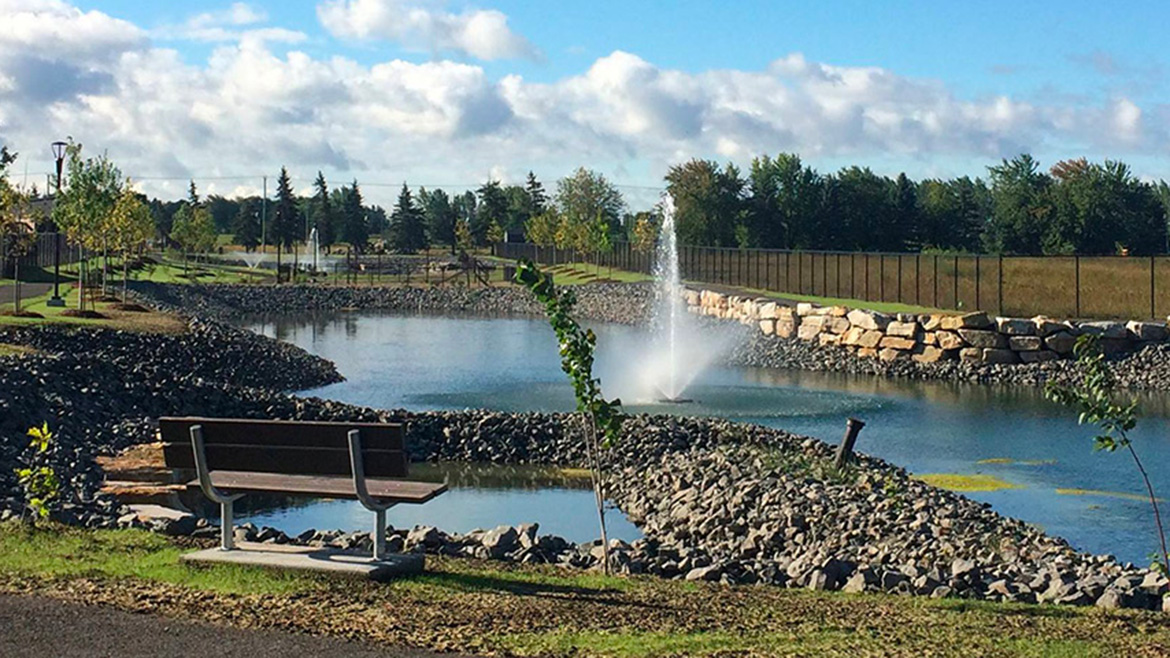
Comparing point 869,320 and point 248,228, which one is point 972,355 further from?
point 248,228

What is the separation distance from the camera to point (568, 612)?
31.0 feet

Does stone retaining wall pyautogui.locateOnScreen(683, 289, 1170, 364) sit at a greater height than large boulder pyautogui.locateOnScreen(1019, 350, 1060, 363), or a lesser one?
greater

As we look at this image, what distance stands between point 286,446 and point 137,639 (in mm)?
2869

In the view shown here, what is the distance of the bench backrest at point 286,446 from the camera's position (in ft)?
35.2

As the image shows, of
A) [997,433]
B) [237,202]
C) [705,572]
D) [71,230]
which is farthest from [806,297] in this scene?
[237,202]

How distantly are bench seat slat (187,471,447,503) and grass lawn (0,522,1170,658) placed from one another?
63 centimetres

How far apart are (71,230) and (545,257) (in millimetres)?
74939

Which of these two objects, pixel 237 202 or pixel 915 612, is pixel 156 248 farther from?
pixel 915 612

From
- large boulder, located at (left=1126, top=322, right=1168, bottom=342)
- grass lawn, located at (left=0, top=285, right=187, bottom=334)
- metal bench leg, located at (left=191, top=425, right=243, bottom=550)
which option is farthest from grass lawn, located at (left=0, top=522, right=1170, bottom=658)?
large boulder, located at (left=1126, top=322, right=1168, bottom=342)

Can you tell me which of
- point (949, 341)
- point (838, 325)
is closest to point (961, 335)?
point (949, 341)

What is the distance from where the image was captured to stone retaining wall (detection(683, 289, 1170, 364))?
4222 cm

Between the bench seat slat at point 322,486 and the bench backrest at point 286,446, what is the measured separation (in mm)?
73

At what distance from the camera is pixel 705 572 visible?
38.8 feet

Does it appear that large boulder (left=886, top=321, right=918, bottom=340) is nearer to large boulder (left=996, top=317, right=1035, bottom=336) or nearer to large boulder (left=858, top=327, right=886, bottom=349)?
large boulder (left=858, top=327, right=886, bottom=349)
